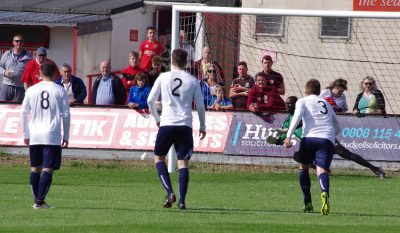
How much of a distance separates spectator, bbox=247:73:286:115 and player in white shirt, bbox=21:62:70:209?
844 cm

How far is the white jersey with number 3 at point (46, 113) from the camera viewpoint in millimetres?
15086

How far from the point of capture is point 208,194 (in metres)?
18.5

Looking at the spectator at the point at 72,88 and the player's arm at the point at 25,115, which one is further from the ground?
the player's arm at the point at 25,115

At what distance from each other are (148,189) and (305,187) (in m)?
3.98

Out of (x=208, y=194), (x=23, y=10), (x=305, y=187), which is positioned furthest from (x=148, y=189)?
(x=23, y=10)

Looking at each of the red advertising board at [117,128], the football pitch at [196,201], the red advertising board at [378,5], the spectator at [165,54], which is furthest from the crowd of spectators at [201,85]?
the red advertising board at [378,5]

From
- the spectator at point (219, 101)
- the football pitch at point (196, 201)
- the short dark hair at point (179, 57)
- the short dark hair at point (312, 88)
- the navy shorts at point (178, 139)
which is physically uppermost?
the short dark hair at point (179, 57)

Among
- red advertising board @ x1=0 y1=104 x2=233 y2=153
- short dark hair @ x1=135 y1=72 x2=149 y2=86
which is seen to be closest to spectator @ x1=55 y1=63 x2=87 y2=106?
red advertising board @ x1=0 y1=104 x2=233 y2=153

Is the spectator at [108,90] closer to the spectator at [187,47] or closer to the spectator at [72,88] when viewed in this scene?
the spectator at [72,88]

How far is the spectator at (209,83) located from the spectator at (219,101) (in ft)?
0.45

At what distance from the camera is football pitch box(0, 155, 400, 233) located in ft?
45.8

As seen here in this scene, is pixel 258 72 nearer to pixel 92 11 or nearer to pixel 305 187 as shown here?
pixel 92 11

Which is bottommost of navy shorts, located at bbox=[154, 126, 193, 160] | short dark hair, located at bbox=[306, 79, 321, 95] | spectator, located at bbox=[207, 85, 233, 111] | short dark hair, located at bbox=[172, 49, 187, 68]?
spectator, located at bbox=[207, 85, 233, 111]

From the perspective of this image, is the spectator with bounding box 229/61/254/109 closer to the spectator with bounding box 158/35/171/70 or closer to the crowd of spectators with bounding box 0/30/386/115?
the crowd of spectators with bounding box 0/30/386/115
